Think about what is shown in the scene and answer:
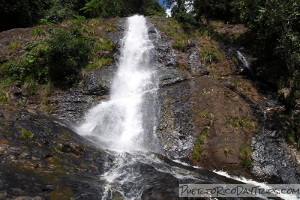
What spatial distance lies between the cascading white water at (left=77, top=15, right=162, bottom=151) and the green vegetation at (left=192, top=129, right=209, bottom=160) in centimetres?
164

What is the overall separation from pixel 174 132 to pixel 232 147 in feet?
7.81

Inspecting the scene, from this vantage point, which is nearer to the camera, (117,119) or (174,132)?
(174,132)

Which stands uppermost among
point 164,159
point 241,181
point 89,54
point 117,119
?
point 89,54

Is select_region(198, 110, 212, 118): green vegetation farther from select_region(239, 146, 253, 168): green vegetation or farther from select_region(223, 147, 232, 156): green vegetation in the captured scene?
select_region(239, 146, 253, 168): green vegetation

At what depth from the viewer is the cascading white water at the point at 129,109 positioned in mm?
10176

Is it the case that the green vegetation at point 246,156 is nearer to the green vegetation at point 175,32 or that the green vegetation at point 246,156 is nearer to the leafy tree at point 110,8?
the green vegetation at point 175,32

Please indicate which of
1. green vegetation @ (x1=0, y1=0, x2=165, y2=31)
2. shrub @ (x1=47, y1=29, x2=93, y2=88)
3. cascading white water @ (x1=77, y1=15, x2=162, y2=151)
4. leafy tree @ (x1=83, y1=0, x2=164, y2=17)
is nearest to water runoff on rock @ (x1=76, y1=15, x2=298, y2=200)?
cascading white water @ (x1=77, y1=15, x2=162, y2=151)

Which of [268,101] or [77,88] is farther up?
[77,88]

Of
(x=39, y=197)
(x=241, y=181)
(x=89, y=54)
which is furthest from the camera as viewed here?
(x=89, y=54)

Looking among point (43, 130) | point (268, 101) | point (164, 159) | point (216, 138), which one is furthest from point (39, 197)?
point (268, 101)

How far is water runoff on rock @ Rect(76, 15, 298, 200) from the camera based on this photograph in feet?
19.1

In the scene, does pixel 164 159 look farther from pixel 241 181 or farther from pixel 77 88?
pixel 77 88

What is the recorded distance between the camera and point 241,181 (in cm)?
765

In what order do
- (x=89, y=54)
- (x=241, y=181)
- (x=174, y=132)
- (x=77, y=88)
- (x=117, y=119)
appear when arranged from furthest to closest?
(x=89, y=54) → (x=77, y=88) → (x=117, y=119) → (x=174, y=132) → (x=241, y=181)
